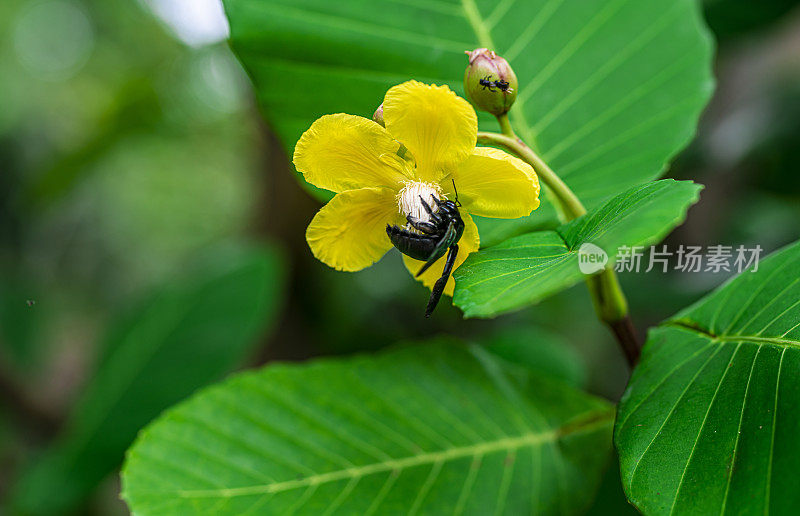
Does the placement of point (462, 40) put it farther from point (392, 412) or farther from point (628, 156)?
point (392, 412)

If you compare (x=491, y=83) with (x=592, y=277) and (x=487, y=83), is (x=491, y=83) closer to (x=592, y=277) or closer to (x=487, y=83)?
(x=487, y=83)

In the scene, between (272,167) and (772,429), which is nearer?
(772,429)

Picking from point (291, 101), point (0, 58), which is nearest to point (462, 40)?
point (291, 101)

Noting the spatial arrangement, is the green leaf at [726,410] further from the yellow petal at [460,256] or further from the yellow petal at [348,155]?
the yellow petal at [348,155]

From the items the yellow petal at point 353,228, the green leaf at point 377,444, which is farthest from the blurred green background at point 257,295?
the yellow petal at point 353,228

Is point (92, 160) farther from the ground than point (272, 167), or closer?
farther from the ground

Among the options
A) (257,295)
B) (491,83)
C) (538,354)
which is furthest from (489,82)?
(257,295)
